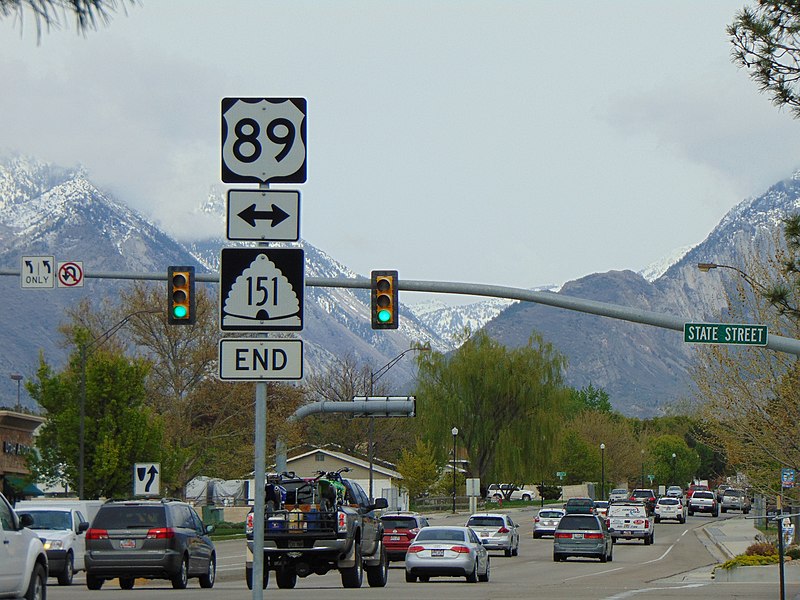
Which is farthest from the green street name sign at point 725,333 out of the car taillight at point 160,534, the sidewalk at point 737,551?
the sidewalk at point 737,551

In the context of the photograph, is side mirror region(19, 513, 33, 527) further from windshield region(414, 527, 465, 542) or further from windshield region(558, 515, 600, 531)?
windshield region(558, 515, 600, 531)

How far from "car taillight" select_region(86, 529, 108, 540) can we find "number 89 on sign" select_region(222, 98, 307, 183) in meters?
19.9

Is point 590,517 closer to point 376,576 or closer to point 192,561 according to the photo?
point 376,576

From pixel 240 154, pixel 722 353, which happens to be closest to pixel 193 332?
pixel 722 353

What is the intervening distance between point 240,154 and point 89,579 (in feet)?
67.8

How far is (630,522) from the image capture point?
62062mm

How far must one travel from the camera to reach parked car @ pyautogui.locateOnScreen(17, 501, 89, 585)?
31703 mm

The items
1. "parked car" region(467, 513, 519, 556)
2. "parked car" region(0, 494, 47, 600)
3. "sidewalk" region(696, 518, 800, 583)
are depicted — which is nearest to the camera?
"parked car" region(0, 494, 47, 600)

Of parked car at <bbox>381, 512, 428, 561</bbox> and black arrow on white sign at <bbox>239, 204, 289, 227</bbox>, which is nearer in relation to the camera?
black arrow on white sign at <bbox>239, 204, 289, 227</bbox>

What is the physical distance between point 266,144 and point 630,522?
5467 cm

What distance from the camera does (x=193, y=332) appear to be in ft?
228

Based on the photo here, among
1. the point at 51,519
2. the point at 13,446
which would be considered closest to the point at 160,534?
the point at 51,519

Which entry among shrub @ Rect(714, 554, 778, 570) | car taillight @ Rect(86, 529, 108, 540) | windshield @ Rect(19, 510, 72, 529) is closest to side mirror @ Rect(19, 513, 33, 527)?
car taillight @ Rect(86, 529, 108, 540)

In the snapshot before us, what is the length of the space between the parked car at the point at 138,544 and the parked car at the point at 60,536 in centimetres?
294
